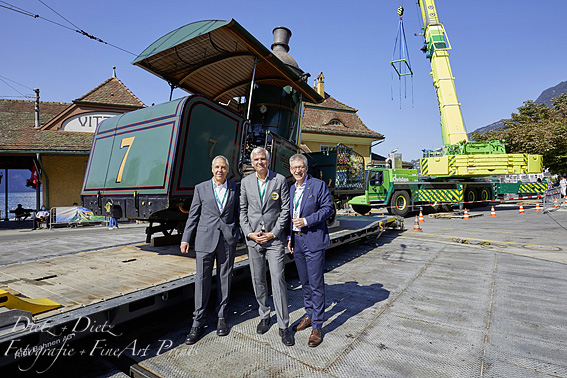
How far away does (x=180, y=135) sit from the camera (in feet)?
13.9

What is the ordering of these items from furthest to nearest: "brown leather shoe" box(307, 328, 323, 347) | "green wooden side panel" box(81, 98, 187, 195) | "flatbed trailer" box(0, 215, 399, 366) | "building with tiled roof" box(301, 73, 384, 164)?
"building with tiled roof" box(301, 73, 384, 164)
"green wooden side panel" box(81, 98, 187, 195)
"brown leather shoe" box(307, 328, 323, 347)
"flatbed trailer" box(0, 215, 399, 366)

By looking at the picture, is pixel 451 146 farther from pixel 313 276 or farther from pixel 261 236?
pixel 261 236

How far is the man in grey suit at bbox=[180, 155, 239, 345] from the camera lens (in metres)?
3.28

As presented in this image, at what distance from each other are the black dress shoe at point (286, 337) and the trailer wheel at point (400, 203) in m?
13.2

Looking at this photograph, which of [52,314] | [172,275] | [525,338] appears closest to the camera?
[52,314]

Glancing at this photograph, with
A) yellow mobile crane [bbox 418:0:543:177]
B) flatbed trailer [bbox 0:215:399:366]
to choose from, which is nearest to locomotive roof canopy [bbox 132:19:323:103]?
flatbed trailer [bbox 0:215:399:366]

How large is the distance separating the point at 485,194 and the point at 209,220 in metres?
21.3

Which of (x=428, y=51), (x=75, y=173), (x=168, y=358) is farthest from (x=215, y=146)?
(x=428, y=51)

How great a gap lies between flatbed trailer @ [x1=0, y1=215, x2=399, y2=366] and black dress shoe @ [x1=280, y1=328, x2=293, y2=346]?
3.71 feet

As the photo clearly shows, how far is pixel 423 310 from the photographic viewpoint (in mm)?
3943

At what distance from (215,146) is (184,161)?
1.98 feet

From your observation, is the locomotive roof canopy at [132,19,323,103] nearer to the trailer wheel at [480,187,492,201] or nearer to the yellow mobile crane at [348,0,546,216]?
the yellow mobile crane at [348,0,546,216]

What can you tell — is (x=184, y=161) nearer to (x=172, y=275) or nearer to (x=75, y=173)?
(x=172, y=275)

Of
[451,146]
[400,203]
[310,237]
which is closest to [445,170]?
[451,146]
